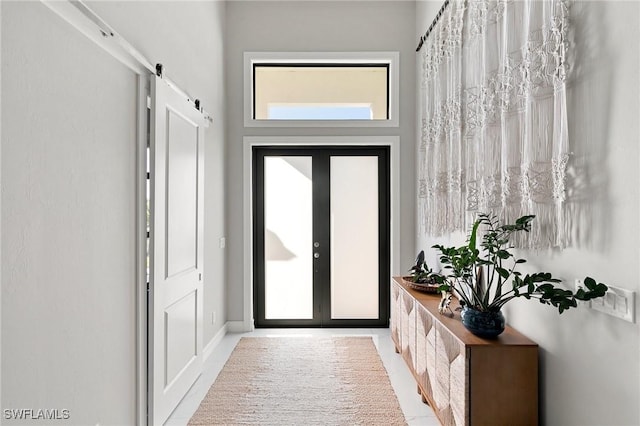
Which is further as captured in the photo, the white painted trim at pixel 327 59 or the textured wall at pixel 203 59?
the white painted trim at pixel 327 59

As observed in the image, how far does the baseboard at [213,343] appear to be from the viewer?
308cm

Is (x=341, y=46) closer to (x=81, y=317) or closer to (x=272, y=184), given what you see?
(x=272, y=184)

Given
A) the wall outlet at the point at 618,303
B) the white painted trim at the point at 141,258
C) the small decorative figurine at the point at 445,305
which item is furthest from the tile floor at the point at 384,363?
the wall outlet at the point at 618,303

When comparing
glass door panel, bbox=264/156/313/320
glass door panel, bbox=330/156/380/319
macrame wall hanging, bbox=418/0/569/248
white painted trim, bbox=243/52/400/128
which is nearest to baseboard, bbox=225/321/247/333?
glass door panel, bbox=264/156/313/320

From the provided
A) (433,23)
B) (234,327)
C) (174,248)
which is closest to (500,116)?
(433,23)

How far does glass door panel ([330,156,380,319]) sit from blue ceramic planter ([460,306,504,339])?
86.5 inches

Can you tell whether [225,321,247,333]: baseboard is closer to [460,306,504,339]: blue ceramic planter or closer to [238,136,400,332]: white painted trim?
[238,136,400,332]: white painted trim

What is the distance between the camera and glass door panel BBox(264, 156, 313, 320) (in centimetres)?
390

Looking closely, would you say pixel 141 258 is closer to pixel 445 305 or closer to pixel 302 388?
pixel 302 388

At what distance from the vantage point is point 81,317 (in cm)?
146

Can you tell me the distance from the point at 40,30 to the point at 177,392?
2.08 m

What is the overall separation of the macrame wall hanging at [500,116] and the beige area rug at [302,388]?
4.17 ft

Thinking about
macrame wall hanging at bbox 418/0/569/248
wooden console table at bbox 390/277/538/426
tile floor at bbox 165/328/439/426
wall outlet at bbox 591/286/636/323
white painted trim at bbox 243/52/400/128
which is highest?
white painted trim at bbox 243/52/400/128

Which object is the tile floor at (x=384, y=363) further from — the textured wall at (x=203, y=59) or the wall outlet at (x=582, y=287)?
the wall outlet at (x=582, y=287)
